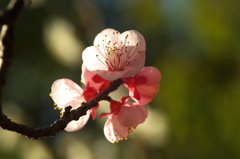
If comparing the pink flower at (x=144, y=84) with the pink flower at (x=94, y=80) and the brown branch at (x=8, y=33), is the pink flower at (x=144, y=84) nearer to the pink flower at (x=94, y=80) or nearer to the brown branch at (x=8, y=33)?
the pink flower at (x=94, y=80)

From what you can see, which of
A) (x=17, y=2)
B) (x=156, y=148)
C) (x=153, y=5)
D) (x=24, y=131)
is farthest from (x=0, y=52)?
(x=153, y=5)

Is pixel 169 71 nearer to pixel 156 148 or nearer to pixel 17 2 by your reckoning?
pixel 156 148

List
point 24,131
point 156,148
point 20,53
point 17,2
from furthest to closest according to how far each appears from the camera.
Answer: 1. point 20,53
2. point 156,148
3. point 24,131
4. point 17,2

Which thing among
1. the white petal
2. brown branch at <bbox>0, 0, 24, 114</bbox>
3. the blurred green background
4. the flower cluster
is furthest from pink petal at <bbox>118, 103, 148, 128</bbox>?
the blurred green background

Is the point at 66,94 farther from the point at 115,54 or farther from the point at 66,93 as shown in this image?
the point at 115,54

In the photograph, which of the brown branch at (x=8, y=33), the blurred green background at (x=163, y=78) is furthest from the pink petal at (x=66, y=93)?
the blurred green background at (x=163, y=78)

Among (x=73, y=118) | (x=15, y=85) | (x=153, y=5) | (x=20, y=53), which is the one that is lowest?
(x=15, y=85)

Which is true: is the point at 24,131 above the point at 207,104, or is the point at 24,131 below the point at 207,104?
above
